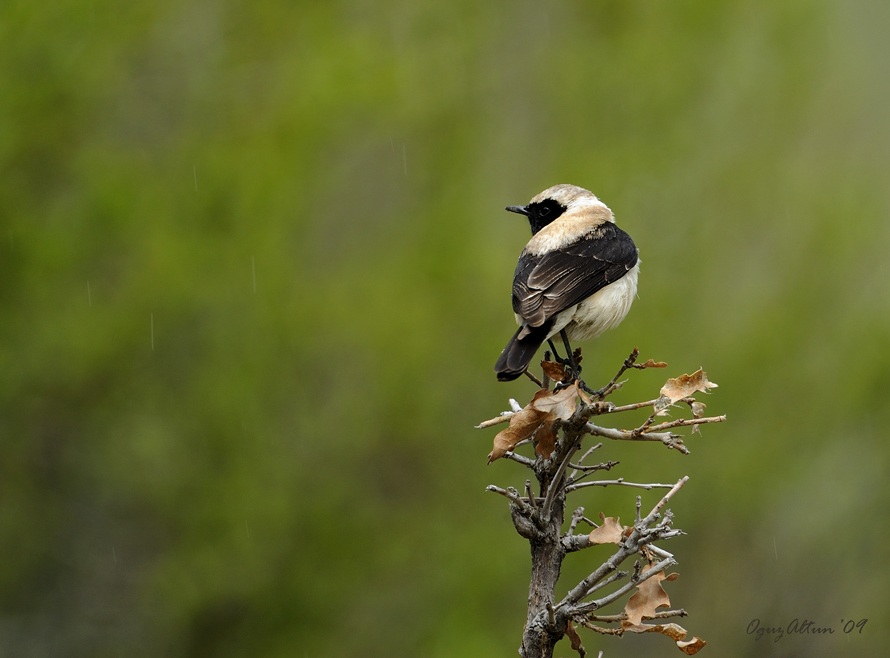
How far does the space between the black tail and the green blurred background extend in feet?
19.4

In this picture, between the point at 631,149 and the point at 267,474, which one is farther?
the point at 631,149

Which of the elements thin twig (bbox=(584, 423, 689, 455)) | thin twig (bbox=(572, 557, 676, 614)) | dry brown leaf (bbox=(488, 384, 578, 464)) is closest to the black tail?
dry brown leaf (bbox=(488, 384, 578, 464))

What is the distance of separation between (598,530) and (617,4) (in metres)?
10.2

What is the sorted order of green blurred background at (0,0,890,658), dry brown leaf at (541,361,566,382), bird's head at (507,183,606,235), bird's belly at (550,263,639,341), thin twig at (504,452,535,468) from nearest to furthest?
thin twig at (504,452,535,468) → dry brown leaf at (541,361,566,382) → bird's belly at (550,263,639,341) → bird's head at (507,183,606,235) → green blurred background at (0,0,890,658)

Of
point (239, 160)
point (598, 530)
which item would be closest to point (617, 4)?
point (239, 160)

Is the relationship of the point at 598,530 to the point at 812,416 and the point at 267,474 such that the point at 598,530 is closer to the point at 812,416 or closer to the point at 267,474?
the point at 267,474

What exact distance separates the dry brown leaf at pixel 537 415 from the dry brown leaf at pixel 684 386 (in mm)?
255

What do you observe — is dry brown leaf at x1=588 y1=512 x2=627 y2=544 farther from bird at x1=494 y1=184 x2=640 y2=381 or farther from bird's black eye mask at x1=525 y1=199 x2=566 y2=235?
bird's black eye mask at x1=525 y1=199 x2=566 y2=235

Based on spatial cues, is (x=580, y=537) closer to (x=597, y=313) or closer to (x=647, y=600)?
(x=647, y=600)

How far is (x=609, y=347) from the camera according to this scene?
10.4 metres

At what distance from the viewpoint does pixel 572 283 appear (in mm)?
4180

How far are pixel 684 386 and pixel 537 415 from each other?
0.42 meters

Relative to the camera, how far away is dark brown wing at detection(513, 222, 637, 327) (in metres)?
4.04

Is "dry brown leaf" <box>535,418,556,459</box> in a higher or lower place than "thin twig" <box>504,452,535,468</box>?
higher
